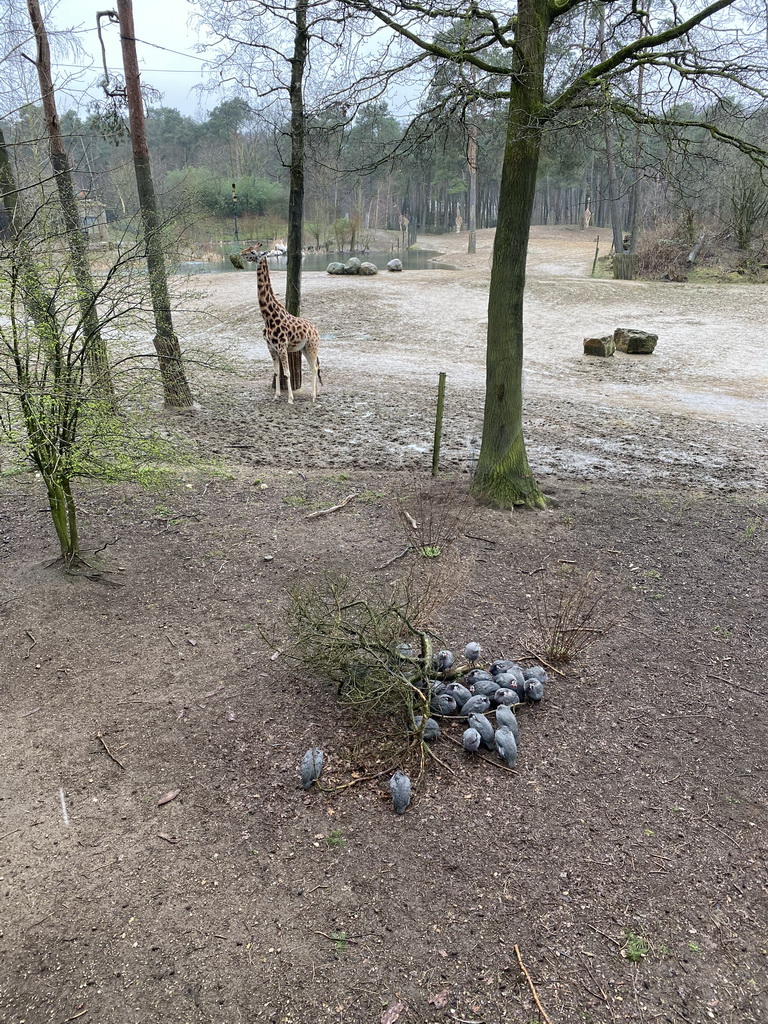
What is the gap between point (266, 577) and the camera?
558 cm

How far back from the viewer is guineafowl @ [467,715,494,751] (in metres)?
3.68

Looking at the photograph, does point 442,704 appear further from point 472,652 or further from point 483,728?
point 472,652

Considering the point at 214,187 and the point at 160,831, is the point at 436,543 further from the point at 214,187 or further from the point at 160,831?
the point at 214,187

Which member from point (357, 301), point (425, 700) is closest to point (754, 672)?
point (425, 700)

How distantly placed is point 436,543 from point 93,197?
12.9 ft

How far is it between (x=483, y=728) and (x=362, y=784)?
2.29 ft

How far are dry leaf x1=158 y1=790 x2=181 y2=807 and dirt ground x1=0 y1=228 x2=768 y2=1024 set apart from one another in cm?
4

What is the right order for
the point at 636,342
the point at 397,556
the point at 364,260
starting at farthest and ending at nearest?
the point at 364,260 < the point at 636,342 < the point at 397,556

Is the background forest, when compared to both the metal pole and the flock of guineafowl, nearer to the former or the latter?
the metal pole

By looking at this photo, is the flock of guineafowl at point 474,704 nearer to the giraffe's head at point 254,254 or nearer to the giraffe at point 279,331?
the giraffe at point 279,331

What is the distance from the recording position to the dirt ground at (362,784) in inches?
102

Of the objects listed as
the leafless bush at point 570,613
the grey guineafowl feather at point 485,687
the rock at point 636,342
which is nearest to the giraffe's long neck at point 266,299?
the leafless bush at point 570,613

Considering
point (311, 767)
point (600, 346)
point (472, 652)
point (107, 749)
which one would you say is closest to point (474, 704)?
point (472, 652)

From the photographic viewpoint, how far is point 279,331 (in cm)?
1133
